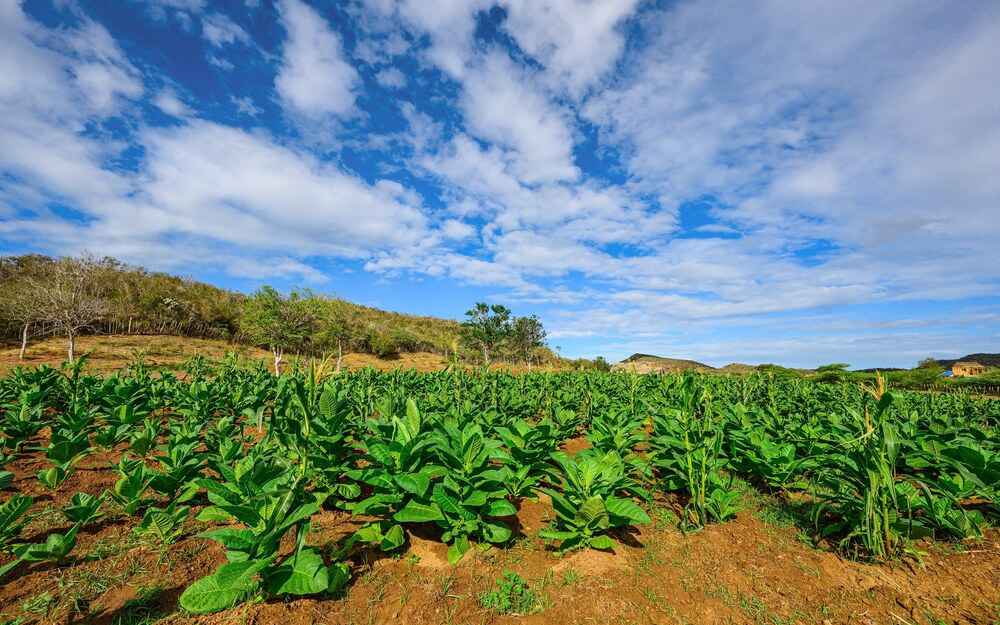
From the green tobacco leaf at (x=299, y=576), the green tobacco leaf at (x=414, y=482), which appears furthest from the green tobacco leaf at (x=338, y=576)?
the green tobacco leaf at (x=414, y=482)

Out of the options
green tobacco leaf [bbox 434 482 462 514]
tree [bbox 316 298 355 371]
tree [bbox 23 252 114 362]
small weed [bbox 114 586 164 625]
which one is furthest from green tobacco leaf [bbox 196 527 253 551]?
tree [bbox 23 252 114 362]

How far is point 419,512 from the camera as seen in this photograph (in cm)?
279

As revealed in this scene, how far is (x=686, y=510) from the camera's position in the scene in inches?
145

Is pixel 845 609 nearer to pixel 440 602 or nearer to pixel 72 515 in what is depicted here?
pixel 440 602

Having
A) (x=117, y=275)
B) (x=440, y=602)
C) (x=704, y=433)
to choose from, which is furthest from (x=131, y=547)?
(x=117, y=275)

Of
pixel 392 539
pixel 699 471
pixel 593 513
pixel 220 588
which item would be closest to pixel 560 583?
pixel 593 513

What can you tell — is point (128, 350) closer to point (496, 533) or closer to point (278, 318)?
point (278, 318)

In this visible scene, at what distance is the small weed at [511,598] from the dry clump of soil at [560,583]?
5cm

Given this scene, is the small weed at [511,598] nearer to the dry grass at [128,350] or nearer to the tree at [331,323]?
the dry grass at [128,350]

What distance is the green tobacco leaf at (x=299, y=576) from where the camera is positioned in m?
2.10

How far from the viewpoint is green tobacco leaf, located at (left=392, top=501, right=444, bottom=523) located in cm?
274

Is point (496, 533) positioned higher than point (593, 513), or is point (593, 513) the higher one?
point (593, 513)

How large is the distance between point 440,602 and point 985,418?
1285 centimetres

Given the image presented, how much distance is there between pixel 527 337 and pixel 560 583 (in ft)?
152
